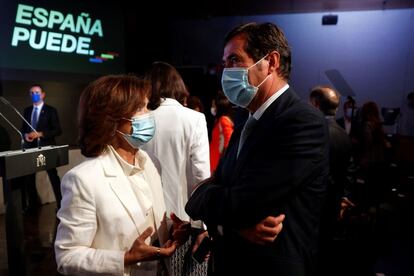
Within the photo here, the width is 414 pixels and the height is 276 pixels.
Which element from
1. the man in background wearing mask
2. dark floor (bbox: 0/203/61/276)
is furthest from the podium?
the man in background wearing mask

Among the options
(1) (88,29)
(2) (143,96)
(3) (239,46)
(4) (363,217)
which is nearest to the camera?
(3) (239,46)

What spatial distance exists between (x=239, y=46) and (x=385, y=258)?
327 centimetres

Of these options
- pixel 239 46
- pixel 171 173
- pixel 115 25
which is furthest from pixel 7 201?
pixel 115 25

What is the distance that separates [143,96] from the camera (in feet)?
5.06

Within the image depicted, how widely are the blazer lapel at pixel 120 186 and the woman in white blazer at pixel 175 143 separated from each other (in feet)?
3.14

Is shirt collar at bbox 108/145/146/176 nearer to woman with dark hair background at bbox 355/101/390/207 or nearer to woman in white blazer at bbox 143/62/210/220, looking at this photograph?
woman in white blazer at bbox 143/62/210/220

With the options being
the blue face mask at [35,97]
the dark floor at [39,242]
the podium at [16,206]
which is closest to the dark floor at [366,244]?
the dark floor at [39,242]

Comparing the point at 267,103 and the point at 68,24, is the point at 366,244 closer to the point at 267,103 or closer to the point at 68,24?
the point at 267,103

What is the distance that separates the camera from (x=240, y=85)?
1.44 m

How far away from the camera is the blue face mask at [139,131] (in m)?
1.55

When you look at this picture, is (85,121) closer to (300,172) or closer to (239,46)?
(239,46)

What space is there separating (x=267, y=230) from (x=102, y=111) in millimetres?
757

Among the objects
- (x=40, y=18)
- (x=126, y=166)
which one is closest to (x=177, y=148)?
(x=126, y=166)

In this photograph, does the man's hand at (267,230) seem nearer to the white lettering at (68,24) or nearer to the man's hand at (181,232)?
the man's hand at (181,232)
